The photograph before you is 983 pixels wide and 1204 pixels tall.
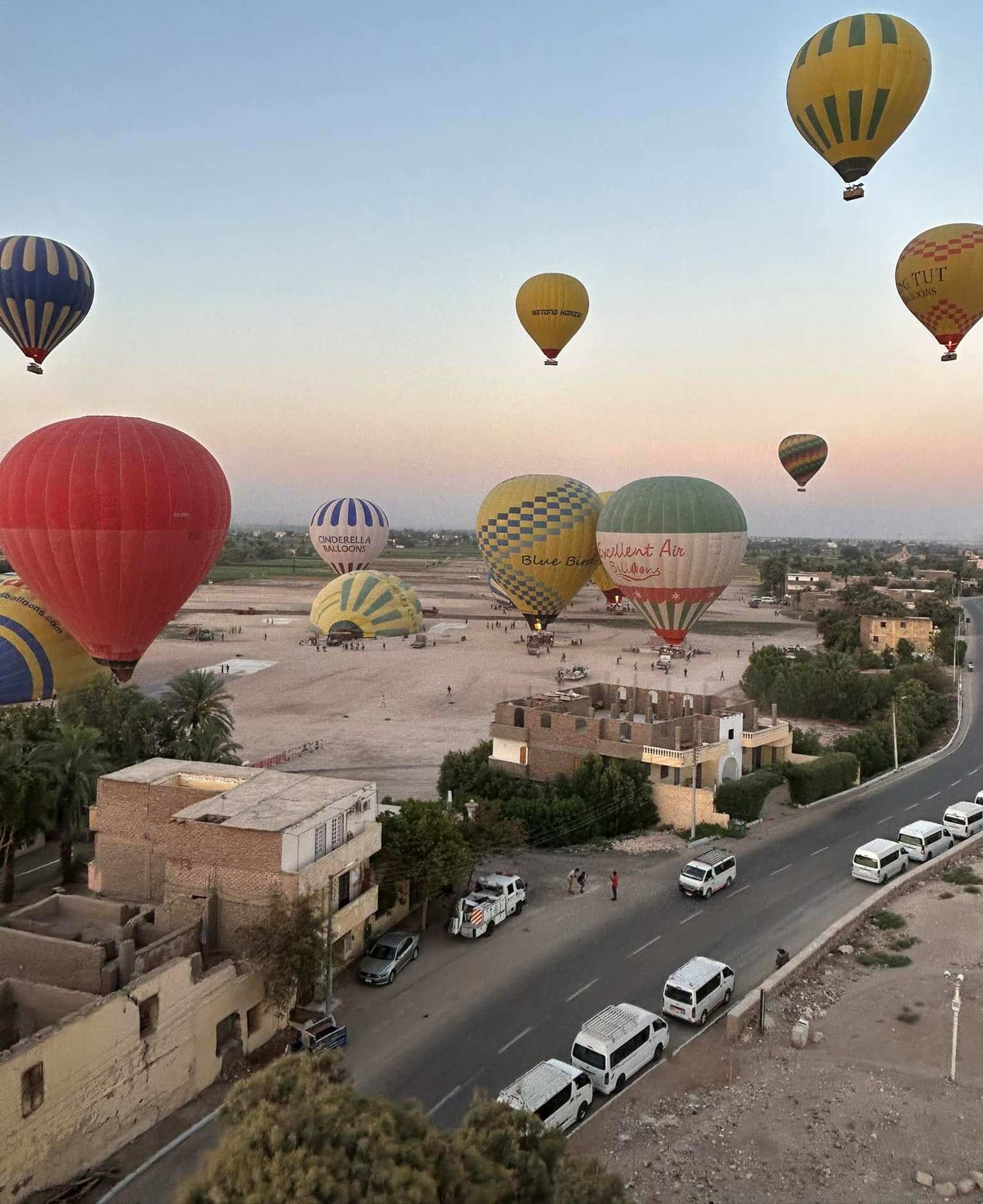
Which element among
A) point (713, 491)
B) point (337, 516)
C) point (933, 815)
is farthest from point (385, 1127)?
→ point (337, 516)

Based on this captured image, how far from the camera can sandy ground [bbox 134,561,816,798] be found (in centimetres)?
4488

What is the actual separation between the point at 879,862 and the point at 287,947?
18.4 metres

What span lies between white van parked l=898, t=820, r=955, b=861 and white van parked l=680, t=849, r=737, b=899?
6.46 meters

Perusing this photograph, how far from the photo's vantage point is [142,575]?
108 feet

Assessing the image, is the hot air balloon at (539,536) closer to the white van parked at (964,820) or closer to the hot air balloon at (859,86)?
the hot air balloon at (859,86)

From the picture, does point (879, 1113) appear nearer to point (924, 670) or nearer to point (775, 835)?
point (775, 835)

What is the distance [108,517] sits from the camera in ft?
103

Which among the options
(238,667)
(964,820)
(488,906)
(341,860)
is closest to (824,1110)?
(488,906)

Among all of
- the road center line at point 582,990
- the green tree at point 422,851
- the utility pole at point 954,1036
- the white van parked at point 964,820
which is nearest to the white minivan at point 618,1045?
the road center line at point 582,990

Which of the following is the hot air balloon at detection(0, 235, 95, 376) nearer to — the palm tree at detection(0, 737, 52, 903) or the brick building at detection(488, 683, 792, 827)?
the palm tree at detection(0, 737, 52, 903)

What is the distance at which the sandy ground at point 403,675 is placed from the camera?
4488cm

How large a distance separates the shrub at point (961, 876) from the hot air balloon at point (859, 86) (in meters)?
25.8

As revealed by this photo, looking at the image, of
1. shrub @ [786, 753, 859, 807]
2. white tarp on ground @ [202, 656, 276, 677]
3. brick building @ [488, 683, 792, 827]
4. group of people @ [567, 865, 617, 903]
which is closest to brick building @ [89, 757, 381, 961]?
group of people @ [567, 865, 617, 903]

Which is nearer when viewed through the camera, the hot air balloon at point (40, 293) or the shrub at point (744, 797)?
the shrub at point (744, 797)
